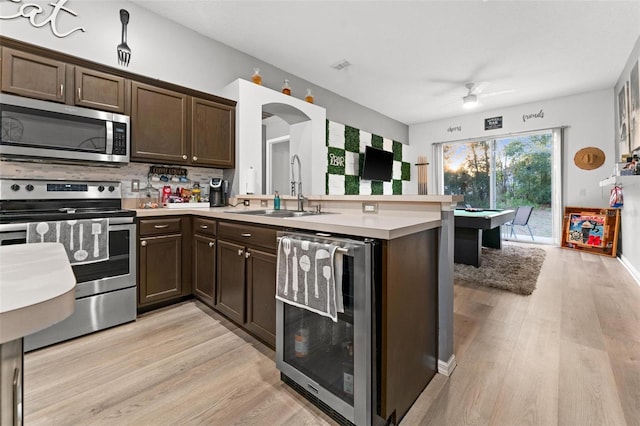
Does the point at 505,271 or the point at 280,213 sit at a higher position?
the point at 280,213

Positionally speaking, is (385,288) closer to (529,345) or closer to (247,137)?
(529,345)

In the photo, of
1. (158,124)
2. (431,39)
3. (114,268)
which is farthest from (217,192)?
(431,39)

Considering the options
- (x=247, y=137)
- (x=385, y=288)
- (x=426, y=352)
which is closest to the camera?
(x=385, y=288)

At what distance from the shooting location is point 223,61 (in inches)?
143

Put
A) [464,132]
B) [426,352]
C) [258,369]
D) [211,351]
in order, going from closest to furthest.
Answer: [426,352] < [258,369] < [211,351] < [464,132]

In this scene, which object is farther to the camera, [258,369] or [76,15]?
[76,15]

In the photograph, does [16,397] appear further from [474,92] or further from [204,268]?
[474,92]

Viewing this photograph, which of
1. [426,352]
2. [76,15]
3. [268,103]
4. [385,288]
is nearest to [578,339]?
[426,352]

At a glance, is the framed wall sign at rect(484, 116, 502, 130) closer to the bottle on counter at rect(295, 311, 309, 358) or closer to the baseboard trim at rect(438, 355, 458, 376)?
the baseboard trim at rect(438, 355, 458, 376)

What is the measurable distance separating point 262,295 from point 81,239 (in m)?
1.37

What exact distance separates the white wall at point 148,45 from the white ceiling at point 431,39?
13 cm

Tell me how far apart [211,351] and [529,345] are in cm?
215

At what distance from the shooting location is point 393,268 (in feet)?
4.09

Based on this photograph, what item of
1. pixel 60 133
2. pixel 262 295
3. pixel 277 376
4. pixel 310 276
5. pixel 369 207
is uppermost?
pixel 60 133
